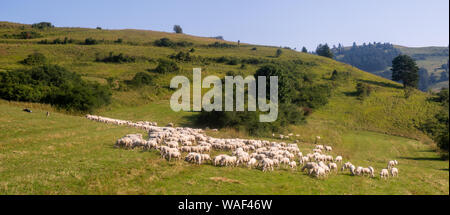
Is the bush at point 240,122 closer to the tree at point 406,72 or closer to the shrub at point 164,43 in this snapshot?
the tree at point 406,72

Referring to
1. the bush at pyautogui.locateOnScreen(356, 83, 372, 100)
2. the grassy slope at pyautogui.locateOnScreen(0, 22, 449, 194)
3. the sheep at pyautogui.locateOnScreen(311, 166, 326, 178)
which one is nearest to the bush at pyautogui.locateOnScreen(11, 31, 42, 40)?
the grassy slope at pyautogui.locateOnScreen(0, 22, 449, 194)

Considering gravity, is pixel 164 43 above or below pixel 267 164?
above

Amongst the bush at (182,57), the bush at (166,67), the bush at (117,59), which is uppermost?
the bush at (182,57)

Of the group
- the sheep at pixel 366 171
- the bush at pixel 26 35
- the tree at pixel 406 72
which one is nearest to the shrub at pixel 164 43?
the bush at pixel 26 35

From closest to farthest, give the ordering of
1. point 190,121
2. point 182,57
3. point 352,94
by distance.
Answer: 1. point 190,121
2. point 352,94
3. point 182,57

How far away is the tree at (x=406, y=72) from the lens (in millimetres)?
92875

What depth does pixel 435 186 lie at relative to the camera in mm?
17344

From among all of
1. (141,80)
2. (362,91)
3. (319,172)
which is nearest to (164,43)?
(141,80)

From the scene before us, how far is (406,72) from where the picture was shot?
307 ft

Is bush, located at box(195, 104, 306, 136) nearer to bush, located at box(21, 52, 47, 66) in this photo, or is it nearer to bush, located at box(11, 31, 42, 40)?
bush, located at box(21, 52, 47, 66)

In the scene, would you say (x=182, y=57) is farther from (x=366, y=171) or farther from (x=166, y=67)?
(x=366, y=171)

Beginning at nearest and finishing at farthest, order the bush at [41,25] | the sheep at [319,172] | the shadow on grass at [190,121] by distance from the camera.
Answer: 1. the sheep at [319,172]
2. the shadow on grass at [190,121]
3. the bush at [41,25]

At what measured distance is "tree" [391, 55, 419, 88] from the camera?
9288cm
